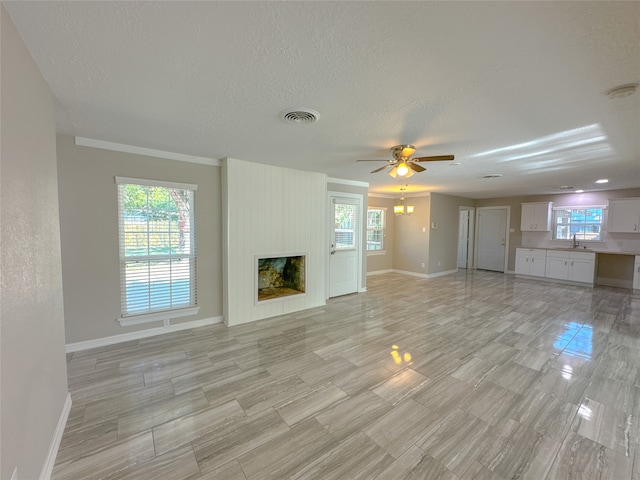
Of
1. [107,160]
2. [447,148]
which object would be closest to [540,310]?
[447,148]

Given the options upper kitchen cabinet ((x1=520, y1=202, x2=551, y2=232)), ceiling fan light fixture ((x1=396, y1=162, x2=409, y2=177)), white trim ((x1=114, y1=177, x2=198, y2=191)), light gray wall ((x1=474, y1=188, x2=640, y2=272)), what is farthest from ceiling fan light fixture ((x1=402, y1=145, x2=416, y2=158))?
light gray wall ((x1=474, y1=188, x2=640, y2=272))

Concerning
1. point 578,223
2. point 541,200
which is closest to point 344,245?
point 541,200

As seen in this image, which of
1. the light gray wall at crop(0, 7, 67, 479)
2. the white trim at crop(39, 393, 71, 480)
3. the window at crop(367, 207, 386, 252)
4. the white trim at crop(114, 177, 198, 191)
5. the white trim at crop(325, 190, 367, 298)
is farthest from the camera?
the window at crop(367, 207, 386, 252)

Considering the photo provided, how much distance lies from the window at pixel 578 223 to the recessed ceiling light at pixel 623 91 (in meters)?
6.87

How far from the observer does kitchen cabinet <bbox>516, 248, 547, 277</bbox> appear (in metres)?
7.03

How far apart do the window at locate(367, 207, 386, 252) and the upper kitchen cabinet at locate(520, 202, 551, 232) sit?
161 inches

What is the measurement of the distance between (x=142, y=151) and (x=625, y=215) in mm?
9877

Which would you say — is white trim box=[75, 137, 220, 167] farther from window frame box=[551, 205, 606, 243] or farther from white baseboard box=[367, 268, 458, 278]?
window frame box=[551, 205, 606, 243]

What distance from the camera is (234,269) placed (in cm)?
384

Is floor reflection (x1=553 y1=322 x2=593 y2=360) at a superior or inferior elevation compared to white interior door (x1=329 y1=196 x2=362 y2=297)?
inferior

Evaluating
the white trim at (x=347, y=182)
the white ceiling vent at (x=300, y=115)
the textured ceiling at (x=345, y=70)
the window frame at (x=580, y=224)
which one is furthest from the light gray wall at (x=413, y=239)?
the white ceiling vent at (x=300, y=115)

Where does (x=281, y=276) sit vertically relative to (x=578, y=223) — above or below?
below

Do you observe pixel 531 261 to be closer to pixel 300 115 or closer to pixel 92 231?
pixel 300 115

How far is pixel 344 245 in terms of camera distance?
5605 mm
